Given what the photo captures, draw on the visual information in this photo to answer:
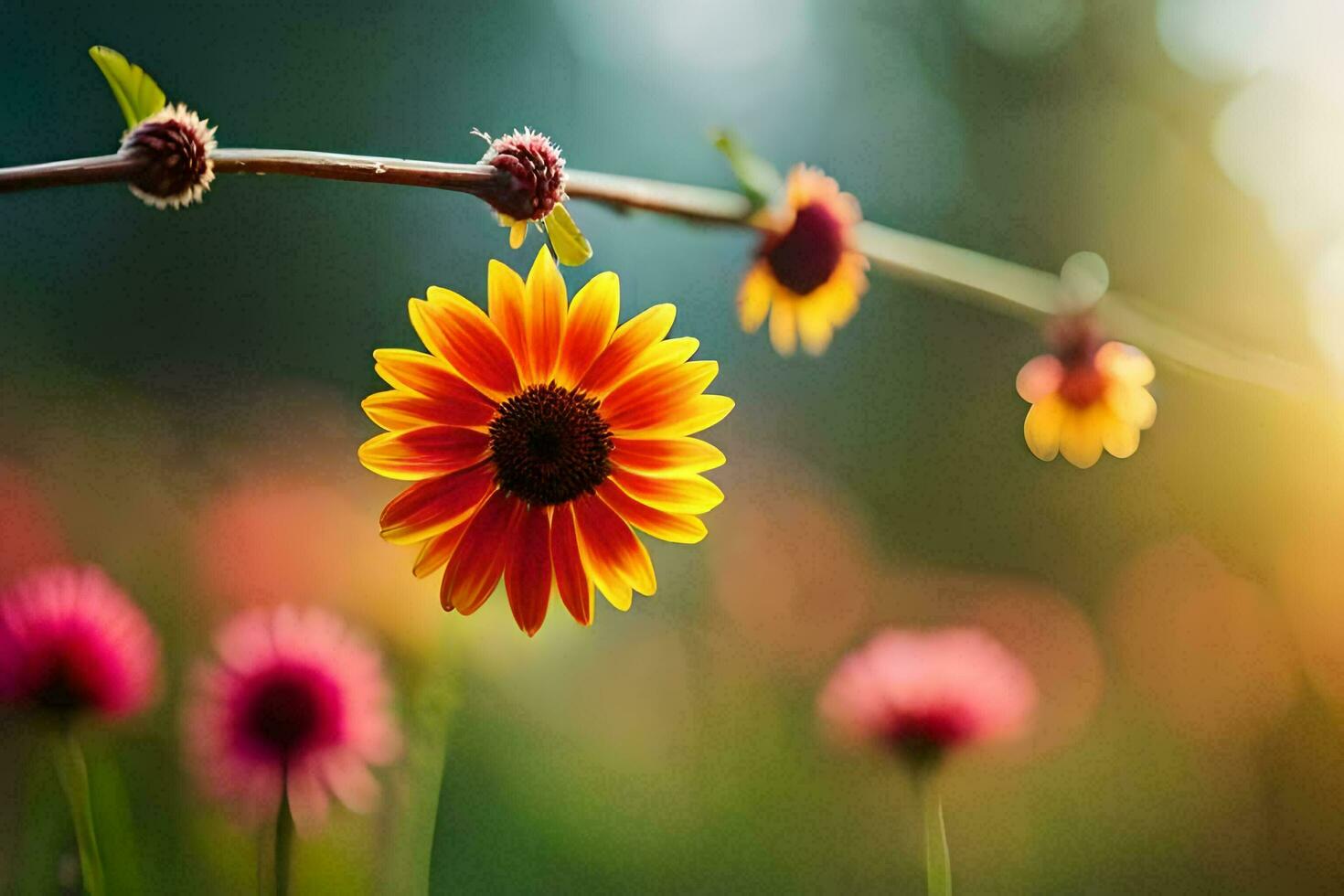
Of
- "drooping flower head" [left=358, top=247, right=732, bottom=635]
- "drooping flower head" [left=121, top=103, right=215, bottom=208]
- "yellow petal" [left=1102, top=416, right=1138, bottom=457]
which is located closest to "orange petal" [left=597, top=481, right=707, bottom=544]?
"drooping flower head" [left=358, top=247, right=732, bottom=635]

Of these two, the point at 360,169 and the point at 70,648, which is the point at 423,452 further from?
the point at 70,648

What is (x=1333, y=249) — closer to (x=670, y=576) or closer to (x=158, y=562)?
(x=670, y=576)

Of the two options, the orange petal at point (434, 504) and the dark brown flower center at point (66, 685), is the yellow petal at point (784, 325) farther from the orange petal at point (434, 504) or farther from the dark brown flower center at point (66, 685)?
the dark brown flower center at point (66, 685)

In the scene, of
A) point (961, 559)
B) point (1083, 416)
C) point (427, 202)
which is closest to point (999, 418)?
point (961, 559)

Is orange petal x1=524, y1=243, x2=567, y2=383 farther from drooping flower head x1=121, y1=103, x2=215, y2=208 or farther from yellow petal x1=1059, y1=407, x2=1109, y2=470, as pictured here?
yellow petal x1=1059, y1=407, x2=1109, y2=470

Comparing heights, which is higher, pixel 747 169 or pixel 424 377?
pixel 747 169

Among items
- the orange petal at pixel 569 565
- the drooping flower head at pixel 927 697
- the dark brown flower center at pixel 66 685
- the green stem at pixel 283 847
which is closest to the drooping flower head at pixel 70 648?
the dark brown flower center at pixel 66 685

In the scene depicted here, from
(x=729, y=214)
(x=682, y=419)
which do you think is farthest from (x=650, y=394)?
Answer: (x=729, y=214)
